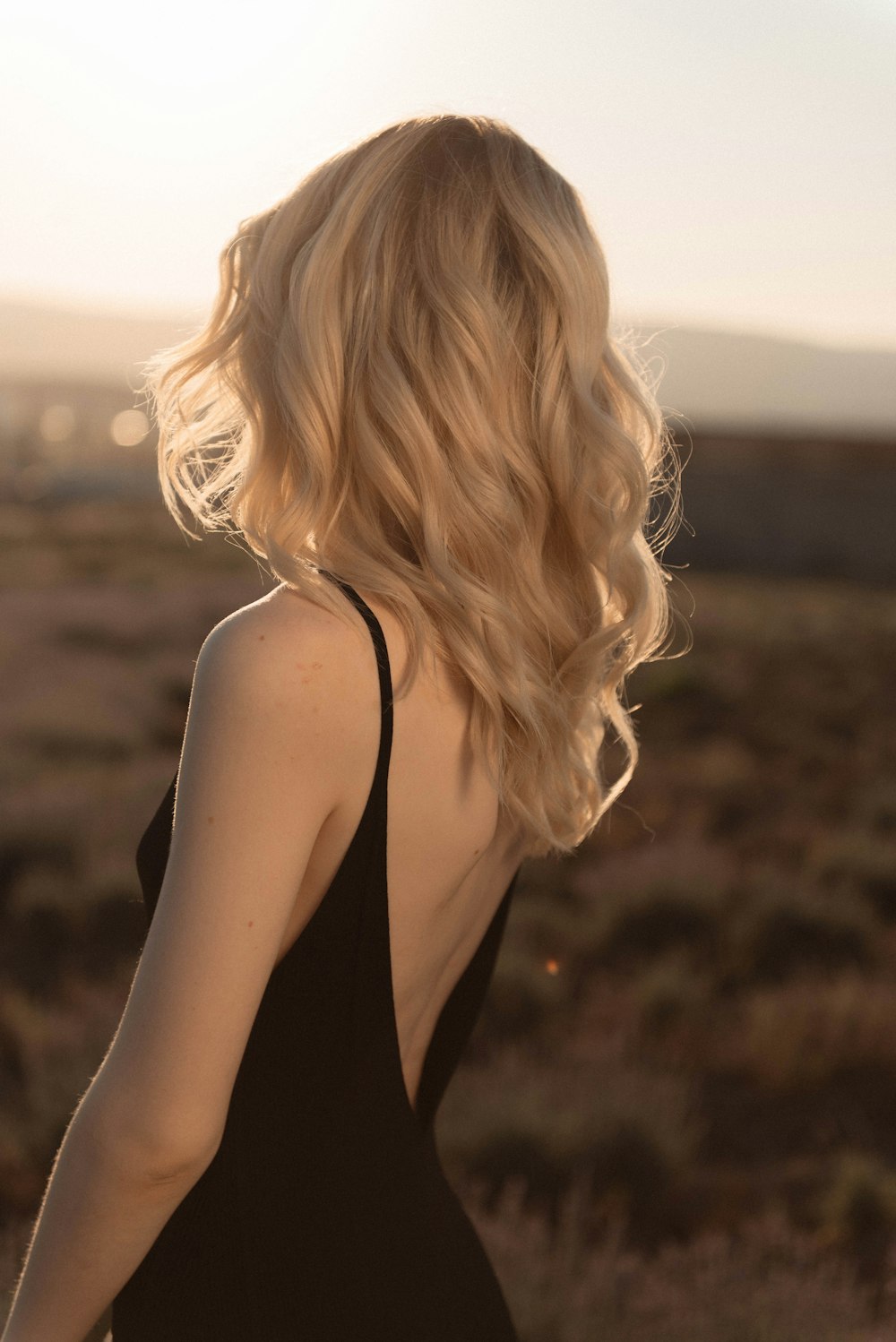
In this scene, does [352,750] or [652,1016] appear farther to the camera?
[652,1016]

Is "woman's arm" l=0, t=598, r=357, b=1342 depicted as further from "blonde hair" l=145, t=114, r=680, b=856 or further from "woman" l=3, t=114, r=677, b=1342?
"blonde hair" l=145, t=114, r=680, b=856

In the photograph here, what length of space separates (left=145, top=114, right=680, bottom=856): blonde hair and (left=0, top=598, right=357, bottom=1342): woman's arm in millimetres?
135

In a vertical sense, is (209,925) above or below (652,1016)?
above

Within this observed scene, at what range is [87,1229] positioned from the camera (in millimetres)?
1312

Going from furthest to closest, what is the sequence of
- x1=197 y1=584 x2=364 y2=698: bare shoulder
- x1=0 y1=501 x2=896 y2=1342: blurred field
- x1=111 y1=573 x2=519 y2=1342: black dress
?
x1=0 y1=501 x2=896 y2=1342: blurred field
x1=111 y1=573 x2=519 y2=1342: black dress
x1=197 y1=584 x2=364 y2=698: bare shoulder

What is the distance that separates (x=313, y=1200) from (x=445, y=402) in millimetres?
1078

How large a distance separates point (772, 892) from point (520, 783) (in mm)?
5939

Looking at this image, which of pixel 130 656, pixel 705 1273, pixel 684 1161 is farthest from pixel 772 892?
pixel 130 656

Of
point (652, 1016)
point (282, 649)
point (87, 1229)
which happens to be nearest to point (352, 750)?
point (282, 649)

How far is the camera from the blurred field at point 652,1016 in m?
3.77

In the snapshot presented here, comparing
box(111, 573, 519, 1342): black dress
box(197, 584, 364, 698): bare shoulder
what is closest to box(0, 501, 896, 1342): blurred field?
box(111, 573, 519, 1342): black dress

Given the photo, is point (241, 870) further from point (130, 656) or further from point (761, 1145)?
point (130, 656)

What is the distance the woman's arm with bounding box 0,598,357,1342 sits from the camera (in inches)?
50.0

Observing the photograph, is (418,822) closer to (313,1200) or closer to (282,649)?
(282,649)
